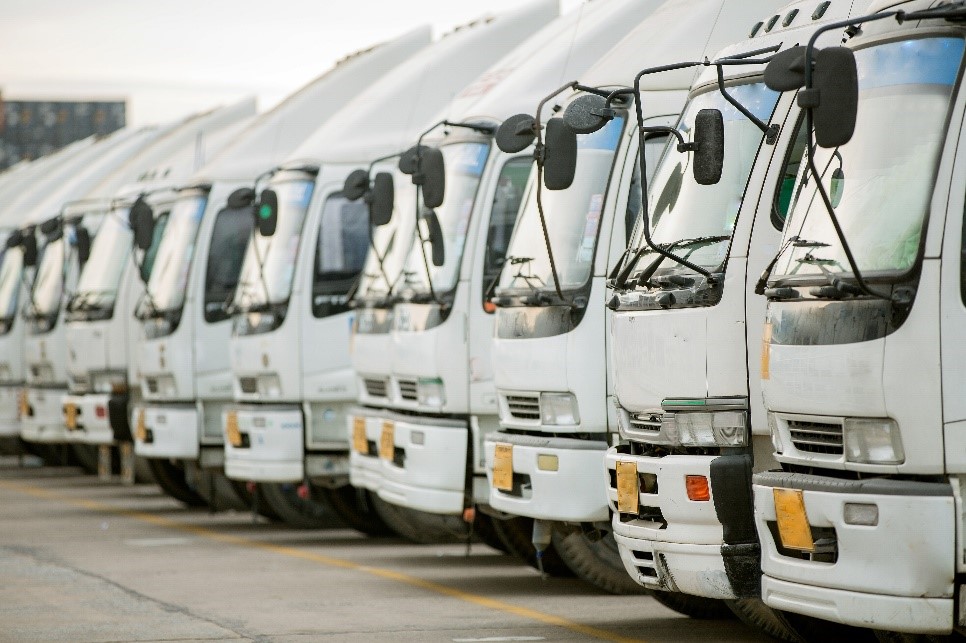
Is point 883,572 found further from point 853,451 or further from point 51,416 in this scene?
point 51,416

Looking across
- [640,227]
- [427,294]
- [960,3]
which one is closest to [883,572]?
[960,3]

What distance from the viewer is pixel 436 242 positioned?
12492 millimetres

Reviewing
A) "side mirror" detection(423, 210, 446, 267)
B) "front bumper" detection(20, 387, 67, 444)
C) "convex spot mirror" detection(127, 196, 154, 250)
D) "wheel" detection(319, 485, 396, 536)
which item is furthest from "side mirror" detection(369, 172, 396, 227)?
"front bumper" detection(20, 387, 67, 444)

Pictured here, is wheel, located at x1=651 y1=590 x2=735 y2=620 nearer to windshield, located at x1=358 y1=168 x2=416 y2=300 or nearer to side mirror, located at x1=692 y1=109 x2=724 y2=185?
side mirror, located at x1=692 y1=109 x2=724 y2=185

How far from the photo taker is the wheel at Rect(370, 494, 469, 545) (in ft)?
41.8

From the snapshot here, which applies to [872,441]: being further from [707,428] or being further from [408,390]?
[408,390]

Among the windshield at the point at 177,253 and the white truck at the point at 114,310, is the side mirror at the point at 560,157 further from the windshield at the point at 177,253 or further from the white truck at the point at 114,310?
the white truck at the point at 114,310

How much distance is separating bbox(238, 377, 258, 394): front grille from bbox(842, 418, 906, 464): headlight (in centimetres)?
928

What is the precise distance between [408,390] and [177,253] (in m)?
5.67

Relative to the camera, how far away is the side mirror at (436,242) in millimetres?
12453

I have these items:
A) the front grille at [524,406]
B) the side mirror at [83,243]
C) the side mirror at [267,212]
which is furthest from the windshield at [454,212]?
the side mirror at [83,243]

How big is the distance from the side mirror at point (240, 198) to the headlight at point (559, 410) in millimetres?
6251

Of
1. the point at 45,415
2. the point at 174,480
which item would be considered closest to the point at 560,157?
the point at 174,480

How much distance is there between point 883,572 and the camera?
6816 millimetres
